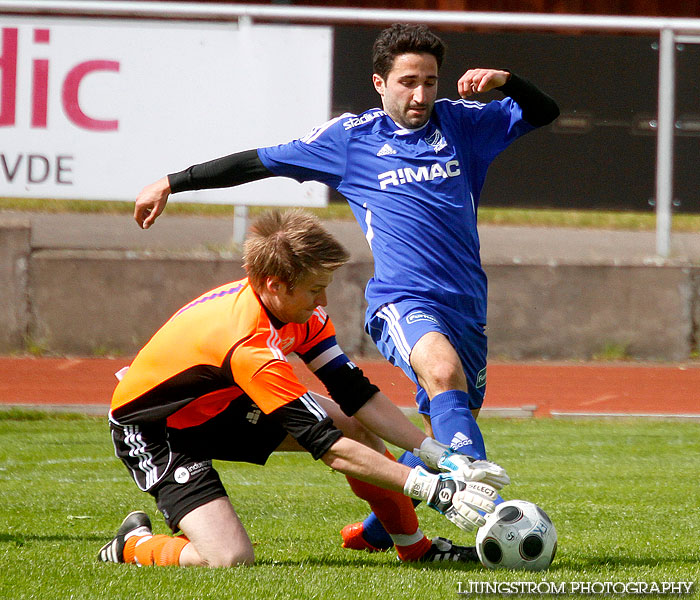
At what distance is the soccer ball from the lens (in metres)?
4.25

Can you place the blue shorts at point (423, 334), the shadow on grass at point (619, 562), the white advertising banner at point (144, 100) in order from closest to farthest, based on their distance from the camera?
1. the shadow on grass at point (619, 562)
2. the blue shorts at point (423, 334)
3. the white advertising banner at point (144, 100)

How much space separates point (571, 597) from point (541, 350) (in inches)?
291

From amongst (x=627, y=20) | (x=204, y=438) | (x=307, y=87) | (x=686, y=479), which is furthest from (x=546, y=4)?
(x=204, y=438)

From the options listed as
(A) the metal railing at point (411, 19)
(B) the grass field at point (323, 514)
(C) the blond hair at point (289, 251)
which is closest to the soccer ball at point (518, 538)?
(B) the grass field at point (323, 514)

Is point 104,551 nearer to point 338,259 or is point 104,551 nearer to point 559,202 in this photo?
point 338,259

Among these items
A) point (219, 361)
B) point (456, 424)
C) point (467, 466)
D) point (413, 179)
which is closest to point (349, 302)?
point (413, 179)

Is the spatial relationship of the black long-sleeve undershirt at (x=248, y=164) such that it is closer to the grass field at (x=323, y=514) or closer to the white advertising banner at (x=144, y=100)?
the grass field at (x=323, y=514)

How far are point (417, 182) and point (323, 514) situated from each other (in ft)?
5.80

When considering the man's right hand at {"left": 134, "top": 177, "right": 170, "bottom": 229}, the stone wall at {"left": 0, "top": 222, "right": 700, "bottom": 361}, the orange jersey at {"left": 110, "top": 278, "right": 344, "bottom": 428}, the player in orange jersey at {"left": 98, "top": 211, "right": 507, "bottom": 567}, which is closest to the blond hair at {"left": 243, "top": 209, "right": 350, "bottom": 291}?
the player in orange jersey at {"left": 98, "top": 211, "right": 507, "bottom": 567}

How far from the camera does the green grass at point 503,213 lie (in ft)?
37.6

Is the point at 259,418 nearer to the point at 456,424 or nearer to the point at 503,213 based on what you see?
the point at 456,424

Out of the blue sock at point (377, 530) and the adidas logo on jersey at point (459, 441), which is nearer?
the adidas logo on jersey at point (459, 441)

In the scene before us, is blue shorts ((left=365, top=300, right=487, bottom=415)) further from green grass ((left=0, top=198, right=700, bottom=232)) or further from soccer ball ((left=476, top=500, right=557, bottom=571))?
green grass ((left=0, top=198, right=700, bottom=232))

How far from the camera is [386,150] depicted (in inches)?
210
